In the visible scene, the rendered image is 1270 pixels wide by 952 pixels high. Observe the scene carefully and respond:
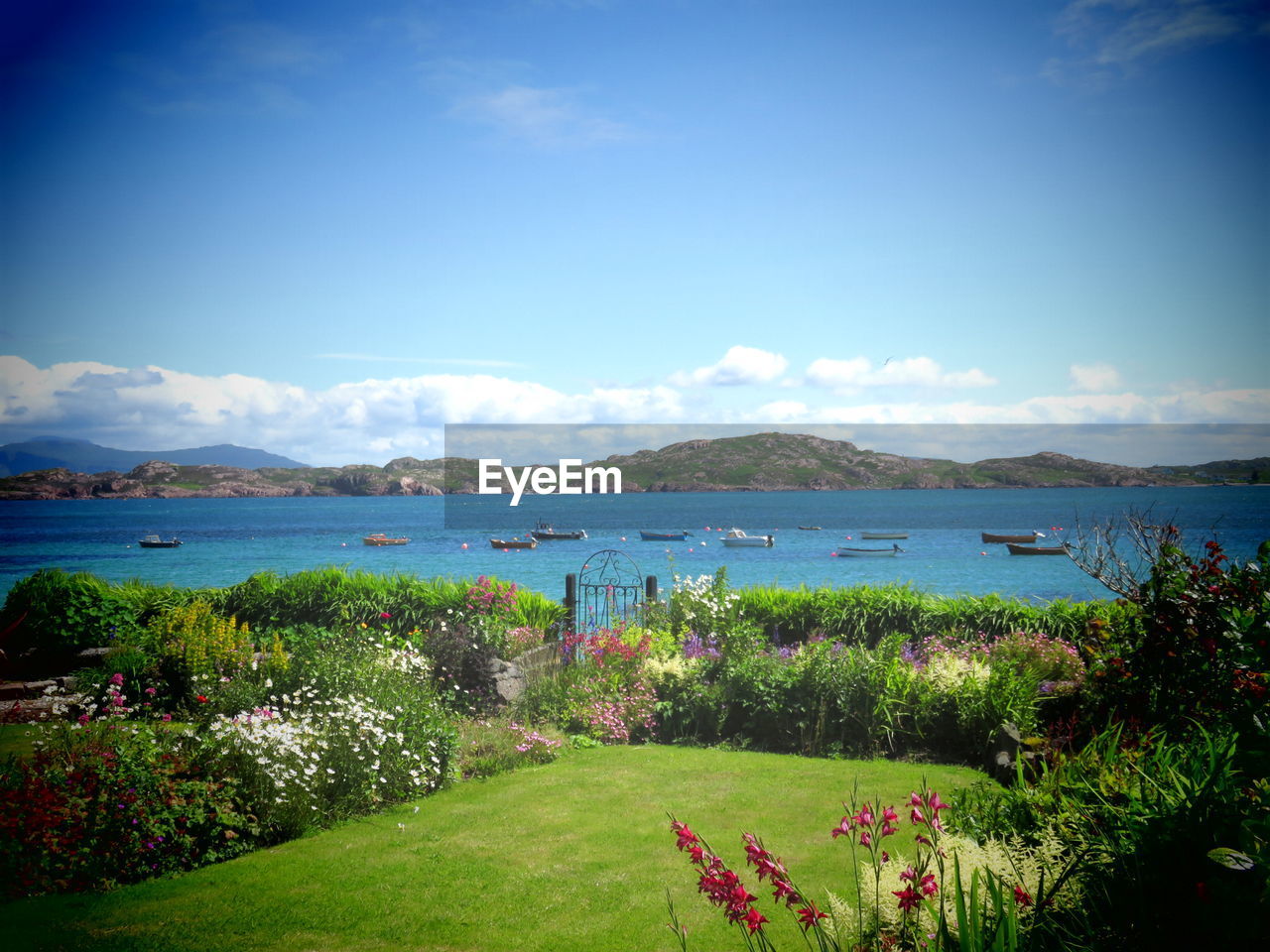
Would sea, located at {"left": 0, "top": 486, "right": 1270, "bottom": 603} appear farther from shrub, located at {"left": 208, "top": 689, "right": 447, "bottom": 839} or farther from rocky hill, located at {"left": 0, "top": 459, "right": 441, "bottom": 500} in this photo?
shrub, located at {"left": 208, "top": 689, "right": 447, "bottom": 839}

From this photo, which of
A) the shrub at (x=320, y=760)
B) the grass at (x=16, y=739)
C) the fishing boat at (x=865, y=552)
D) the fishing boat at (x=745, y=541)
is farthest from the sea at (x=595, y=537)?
the shrub at (x=320, y=760)

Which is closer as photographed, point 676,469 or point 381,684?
point 381,684

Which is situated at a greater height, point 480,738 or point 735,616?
point 735,616

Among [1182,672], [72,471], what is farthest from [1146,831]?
[72,471]

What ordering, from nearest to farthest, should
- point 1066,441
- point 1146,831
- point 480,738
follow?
point 1146,831
point 480,738
point 1066,441

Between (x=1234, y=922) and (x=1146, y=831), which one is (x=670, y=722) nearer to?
(x=1146, y=831)

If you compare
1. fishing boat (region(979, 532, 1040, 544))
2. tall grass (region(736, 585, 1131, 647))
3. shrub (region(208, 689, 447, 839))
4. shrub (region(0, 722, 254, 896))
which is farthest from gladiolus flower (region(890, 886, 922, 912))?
fishing boat (region(979, 532, 1040, 544))
